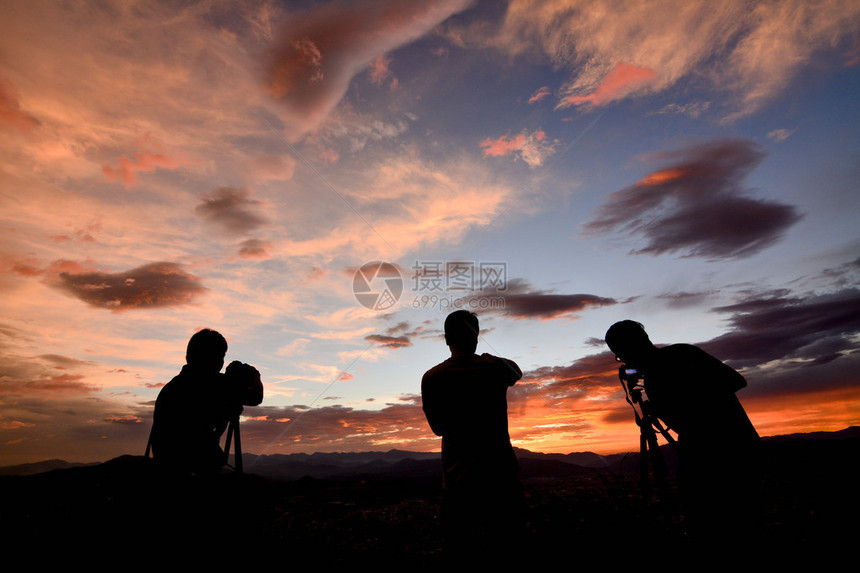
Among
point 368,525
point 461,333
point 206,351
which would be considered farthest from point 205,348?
Result: point 368,525

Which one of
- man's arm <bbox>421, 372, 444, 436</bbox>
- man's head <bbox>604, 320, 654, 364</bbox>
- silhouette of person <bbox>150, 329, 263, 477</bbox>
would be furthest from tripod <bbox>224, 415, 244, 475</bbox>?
man's head <bbox>604, 320, 654, 364</bbox>

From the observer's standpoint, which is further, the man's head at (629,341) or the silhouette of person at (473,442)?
the man's head at (629,341)

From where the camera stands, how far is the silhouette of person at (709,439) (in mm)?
3195

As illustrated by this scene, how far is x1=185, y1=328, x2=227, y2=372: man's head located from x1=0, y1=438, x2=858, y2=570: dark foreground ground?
986 millimetres

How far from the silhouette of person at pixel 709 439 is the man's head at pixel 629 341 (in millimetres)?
142

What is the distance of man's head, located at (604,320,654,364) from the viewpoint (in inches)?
155

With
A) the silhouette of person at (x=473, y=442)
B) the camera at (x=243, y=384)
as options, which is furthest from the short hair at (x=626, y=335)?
the camera at (x=243, y=384)

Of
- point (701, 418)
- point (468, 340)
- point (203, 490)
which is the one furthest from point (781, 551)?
point (203, 490)

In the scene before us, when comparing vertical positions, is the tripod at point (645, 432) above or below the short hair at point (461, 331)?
below

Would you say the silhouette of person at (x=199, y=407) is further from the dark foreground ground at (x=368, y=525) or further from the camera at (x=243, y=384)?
the dark foreground ground at (x=368, y=525)

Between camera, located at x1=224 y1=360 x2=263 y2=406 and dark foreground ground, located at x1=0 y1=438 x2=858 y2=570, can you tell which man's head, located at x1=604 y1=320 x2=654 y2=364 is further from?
camera, located at x1=224 y1=360 x2=263 y2=406

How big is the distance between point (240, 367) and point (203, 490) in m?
1.20

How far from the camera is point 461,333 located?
394 centimetres

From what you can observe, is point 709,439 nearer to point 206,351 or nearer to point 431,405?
point 431,405
